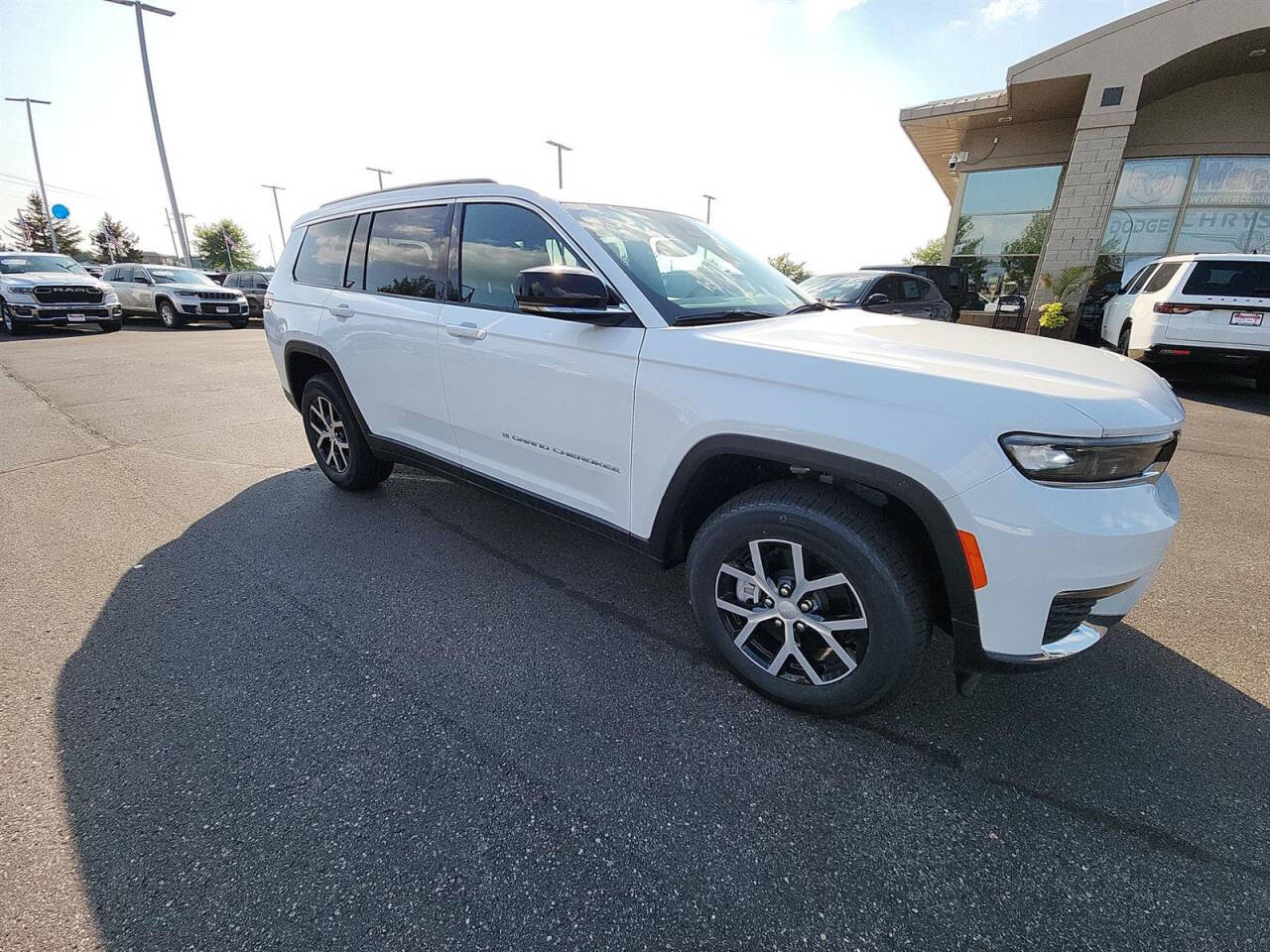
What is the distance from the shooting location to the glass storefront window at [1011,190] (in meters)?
14.6

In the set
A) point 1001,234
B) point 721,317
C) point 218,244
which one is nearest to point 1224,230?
point 1001,234

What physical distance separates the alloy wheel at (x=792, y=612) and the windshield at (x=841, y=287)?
658 centimetres

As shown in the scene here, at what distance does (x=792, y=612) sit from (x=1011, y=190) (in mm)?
17692

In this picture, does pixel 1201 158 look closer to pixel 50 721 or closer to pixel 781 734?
pixel 781 734

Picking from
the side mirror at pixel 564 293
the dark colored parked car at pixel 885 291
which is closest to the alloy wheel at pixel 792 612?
the side mirror at pixel 564 293

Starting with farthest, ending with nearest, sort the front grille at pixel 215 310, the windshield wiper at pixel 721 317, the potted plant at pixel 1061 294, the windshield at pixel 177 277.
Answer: the windshield at pixel 177 277, the front grille at pixel 215 310, the potted plant at pixel 1061 294, the windshield wiper at pixel 721 317

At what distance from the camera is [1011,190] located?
594 inches

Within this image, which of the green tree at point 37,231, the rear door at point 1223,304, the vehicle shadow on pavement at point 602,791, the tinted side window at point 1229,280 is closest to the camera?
the vehicle shadow on pavement at point 602,791

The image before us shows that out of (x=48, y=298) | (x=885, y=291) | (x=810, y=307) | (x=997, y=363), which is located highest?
(x=885, y=291)

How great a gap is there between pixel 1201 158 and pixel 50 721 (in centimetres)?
1962

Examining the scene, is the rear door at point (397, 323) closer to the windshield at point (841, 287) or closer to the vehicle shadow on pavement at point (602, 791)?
the vehicle shadow on pavement at point (602, 791)

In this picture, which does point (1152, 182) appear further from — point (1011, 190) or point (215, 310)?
point (215, 310)

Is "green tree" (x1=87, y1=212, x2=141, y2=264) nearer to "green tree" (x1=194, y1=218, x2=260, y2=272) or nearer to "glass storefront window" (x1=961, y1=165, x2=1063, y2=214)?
"green tree" (x1=194, y1=218, x2=260, y2=272)

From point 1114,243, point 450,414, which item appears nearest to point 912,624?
point 450,414
